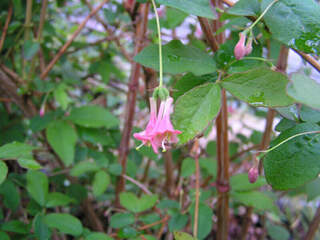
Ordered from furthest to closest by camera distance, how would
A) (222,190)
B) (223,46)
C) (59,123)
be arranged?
(59,123) < (222,190) < (223,46)

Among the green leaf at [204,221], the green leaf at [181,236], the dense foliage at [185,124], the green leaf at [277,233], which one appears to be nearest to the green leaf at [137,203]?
the dense foliage at [185,124]

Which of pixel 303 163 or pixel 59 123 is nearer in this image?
pixel 303 163

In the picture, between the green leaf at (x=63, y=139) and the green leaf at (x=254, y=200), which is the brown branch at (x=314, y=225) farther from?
the green leaf at (x=63, y=139)

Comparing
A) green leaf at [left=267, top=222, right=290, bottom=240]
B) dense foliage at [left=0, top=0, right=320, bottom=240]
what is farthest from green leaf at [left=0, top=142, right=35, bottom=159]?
green leaf at [left=267, top=222, right=290, bottom=240]

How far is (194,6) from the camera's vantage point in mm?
435

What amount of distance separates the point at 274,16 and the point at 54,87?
0.74 m

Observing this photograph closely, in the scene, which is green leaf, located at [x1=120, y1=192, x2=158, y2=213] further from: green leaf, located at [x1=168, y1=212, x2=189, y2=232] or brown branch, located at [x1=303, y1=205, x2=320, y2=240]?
brown branch, located at [x1=303, y1=205, x2=320, y2=240]

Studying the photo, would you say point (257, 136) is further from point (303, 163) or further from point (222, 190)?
point (303, 163)

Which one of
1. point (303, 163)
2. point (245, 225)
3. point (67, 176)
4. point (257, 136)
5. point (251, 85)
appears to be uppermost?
point (251, 85)

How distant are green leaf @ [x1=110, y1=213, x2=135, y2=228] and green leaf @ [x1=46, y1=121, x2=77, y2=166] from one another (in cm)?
25

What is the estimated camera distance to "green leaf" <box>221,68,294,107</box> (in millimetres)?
381

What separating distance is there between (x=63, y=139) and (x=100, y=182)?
0.60 ft

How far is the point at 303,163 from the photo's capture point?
1.40 feet

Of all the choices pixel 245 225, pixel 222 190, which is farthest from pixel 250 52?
pixel 245 225
